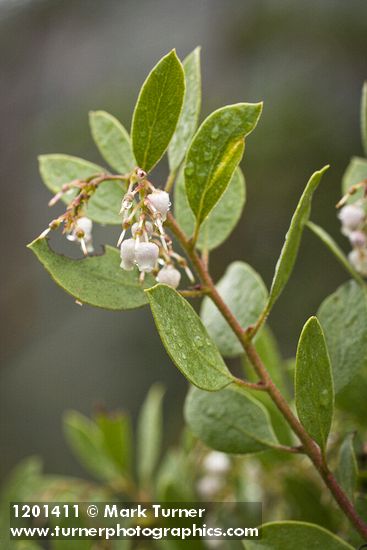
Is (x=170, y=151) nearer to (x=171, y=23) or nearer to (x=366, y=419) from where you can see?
(x=366, y=419)

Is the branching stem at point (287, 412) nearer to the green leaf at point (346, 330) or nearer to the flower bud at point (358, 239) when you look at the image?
the green leaf at point (346, 330)

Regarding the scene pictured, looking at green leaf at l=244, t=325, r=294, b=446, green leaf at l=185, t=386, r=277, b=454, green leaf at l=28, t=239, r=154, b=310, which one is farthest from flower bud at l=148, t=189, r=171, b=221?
green leaf at l=244, t=325, r=294, b=446

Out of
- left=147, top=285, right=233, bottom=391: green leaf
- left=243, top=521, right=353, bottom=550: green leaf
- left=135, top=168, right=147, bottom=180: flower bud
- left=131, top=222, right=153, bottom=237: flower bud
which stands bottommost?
left=243, top=521, right=353, bottom=550: green leaf

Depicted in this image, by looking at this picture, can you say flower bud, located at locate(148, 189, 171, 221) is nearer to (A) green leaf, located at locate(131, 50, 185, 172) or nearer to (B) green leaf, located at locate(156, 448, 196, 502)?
(A) green leaf, located at locate(131, 50, 185, 172)

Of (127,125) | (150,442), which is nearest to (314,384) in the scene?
(150,442)

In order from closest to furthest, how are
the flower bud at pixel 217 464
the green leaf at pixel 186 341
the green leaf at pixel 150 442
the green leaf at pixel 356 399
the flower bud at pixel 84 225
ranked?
the green leaf at pixel 186 341 < the flower bud at pixel 84 225 < the green leaf at pixel 356 399 < the flower bud at pixel 217 464 < the green leaf at pixel 150 442

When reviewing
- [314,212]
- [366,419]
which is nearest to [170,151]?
[366,419]

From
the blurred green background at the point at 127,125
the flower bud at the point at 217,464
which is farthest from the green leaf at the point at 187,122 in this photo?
the blurred green background at the point at 127,125

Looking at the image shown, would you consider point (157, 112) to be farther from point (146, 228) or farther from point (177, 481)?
point (177, 481)
